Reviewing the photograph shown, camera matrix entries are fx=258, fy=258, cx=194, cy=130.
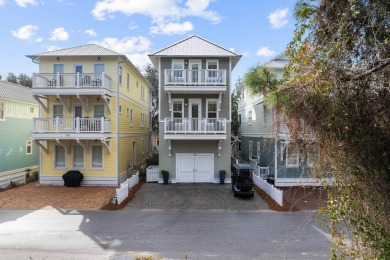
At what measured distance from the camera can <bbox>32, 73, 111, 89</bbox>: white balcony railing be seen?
52.4ft

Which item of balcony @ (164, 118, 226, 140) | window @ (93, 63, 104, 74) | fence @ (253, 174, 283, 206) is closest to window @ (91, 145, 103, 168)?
balcony @ (164, 118, 226, 140)

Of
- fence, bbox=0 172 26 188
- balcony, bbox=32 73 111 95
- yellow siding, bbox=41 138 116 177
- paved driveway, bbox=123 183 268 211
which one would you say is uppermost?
balcony, bbox=32 73 111 95

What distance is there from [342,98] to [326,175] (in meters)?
1.23

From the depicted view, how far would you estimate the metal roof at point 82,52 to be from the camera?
16.7m

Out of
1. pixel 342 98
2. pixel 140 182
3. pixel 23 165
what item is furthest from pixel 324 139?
pixel 23 165

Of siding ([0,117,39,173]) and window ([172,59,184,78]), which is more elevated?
window ([172,59,184,78])

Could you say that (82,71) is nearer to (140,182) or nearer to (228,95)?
(140,182)

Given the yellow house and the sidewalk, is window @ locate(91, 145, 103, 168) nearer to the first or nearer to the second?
the yellow house

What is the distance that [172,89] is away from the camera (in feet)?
53.8

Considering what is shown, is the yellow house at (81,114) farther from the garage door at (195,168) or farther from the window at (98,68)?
the garage door at (195,168)

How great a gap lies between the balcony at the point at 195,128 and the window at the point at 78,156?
6.02 metres

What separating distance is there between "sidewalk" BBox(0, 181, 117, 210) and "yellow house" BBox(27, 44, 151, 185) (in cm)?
113

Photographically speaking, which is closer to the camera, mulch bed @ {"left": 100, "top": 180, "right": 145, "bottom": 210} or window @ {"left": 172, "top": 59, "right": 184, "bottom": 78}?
mulch bed @ {"left": 100, "top": 180, "right": 145, "bottom": 210}

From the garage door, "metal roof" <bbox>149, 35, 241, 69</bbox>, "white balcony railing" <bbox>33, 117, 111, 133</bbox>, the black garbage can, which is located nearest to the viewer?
"white balcony railing" <bbox>33, 117, 111, 133</bbox>
